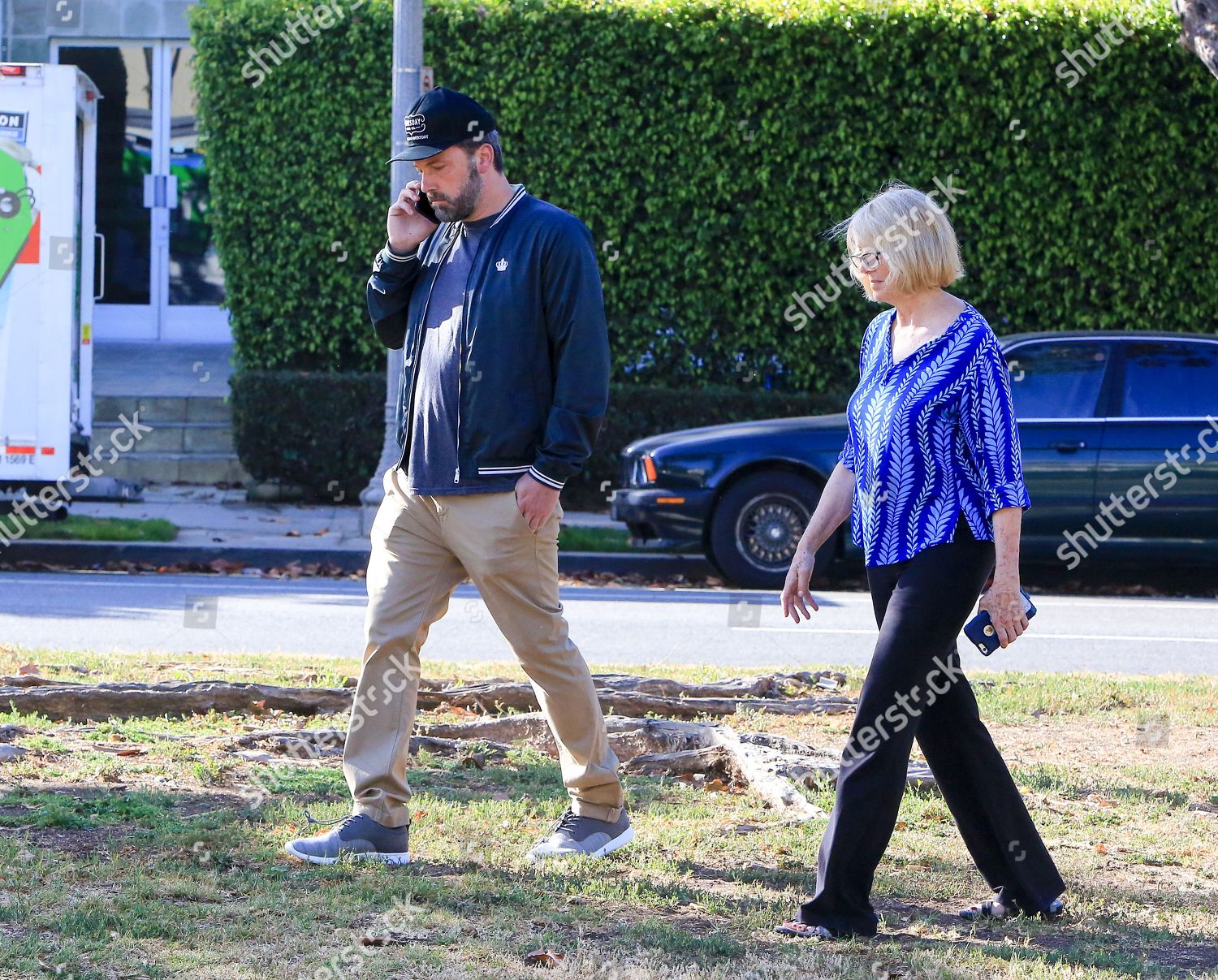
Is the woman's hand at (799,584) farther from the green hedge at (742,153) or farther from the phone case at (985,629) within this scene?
the green hedge at (742,153)

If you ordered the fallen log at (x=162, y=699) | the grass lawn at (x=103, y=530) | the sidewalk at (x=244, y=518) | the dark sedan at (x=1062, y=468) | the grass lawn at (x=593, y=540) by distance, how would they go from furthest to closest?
the grass lawn at (x=593, y=540), the sidewalk at (x=244, y=518), the grass lawn at (x=103, y=530), the dark sedan at (x=1062, y=468), the fallen log at (x=162, y=699)

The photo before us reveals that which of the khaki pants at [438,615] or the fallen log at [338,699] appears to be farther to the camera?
the fallen log at [338,699]

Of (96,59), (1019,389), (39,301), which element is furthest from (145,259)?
(1019,389)

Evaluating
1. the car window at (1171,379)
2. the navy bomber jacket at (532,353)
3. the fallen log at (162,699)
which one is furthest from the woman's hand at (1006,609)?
the car window at (1171,379)

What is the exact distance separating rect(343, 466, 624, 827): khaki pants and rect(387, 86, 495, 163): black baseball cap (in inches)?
35.2

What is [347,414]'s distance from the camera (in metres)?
13.6

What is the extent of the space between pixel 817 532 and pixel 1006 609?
0.53 meters

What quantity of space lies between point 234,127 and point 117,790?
1027 centimetres

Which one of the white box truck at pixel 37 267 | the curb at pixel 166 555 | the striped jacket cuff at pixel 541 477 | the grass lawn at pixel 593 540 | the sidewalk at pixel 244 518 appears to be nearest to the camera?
the striped jacket cuff at pixel 541 477

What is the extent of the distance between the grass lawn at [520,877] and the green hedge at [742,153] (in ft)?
28.1

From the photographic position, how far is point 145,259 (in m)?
18.5

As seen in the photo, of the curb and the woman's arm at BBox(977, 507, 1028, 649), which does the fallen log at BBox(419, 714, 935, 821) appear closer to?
the woman's arm at BBox(977, 507, 1028, 649)

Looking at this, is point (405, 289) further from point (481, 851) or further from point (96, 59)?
point (96, 59)

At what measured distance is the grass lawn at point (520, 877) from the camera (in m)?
3.42
